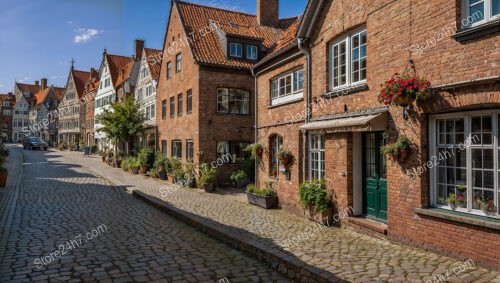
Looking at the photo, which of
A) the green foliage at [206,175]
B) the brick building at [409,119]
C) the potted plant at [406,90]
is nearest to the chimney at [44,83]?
the green foliage at [206,175]

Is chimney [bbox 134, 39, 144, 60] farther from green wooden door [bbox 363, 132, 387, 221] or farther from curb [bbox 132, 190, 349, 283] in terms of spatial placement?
green wooden door [bbox 363, 132, 387, 221]

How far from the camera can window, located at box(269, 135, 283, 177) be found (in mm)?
14336

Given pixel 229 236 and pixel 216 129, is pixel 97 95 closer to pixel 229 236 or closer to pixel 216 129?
pixel 216 129

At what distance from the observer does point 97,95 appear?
1938 inches

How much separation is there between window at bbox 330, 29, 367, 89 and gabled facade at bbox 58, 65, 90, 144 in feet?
184

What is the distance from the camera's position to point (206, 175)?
1883 cm

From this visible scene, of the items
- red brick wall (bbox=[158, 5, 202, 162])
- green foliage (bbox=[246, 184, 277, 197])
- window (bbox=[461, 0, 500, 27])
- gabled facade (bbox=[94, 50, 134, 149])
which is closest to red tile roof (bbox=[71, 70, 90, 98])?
gabled facade (bbox=[94, 50, 134, 149])

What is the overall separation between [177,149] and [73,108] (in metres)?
47.4

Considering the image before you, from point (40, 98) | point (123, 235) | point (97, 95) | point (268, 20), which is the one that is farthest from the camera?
point (40, 98)

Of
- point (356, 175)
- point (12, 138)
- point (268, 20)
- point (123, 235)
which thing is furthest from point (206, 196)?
point (12, 138)

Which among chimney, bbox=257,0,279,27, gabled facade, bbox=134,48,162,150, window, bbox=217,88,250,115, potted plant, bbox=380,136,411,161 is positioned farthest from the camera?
gabled facade, bbox=134,48,162,150

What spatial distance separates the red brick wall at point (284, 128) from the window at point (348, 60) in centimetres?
141

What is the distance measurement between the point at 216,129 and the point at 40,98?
3276 inches

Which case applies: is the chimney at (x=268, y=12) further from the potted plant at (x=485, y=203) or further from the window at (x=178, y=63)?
the potted plant at (x=485, y=203)
